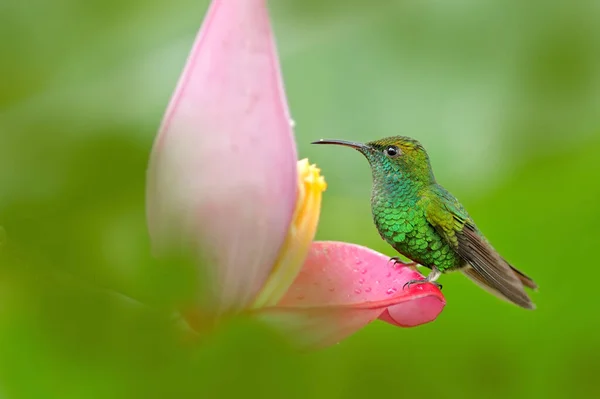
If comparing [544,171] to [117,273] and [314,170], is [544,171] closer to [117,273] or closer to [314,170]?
[314,170]

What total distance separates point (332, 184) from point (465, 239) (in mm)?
202

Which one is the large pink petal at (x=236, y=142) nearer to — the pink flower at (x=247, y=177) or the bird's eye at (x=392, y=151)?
the pink flower at (x=247, y=177)

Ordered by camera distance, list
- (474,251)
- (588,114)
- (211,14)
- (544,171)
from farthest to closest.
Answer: (588,114), (544,171), (474,251), (211,14)

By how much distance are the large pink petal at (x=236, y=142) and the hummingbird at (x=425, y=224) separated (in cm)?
10

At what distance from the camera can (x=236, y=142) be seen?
22 centimetres

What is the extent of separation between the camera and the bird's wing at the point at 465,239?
1.15 feet

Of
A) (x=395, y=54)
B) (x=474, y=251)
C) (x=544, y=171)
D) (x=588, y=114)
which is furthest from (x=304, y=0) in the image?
(x=474, y=251)

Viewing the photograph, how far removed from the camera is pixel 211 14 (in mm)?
226

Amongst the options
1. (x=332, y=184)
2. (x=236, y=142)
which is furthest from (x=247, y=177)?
(x=332, y=184)

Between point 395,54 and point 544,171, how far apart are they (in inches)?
20.9

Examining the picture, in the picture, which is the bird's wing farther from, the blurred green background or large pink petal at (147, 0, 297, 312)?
large pink petal at (147, 0, 297, 312)

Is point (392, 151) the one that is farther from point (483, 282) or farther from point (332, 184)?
point (332, 184)

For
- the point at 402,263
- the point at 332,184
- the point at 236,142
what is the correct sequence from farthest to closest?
the point at 332,184 < the point at 402,263 < the point at 236,142

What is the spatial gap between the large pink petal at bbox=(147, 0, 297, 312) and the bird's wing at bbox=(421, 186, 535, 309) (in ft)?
0.46
